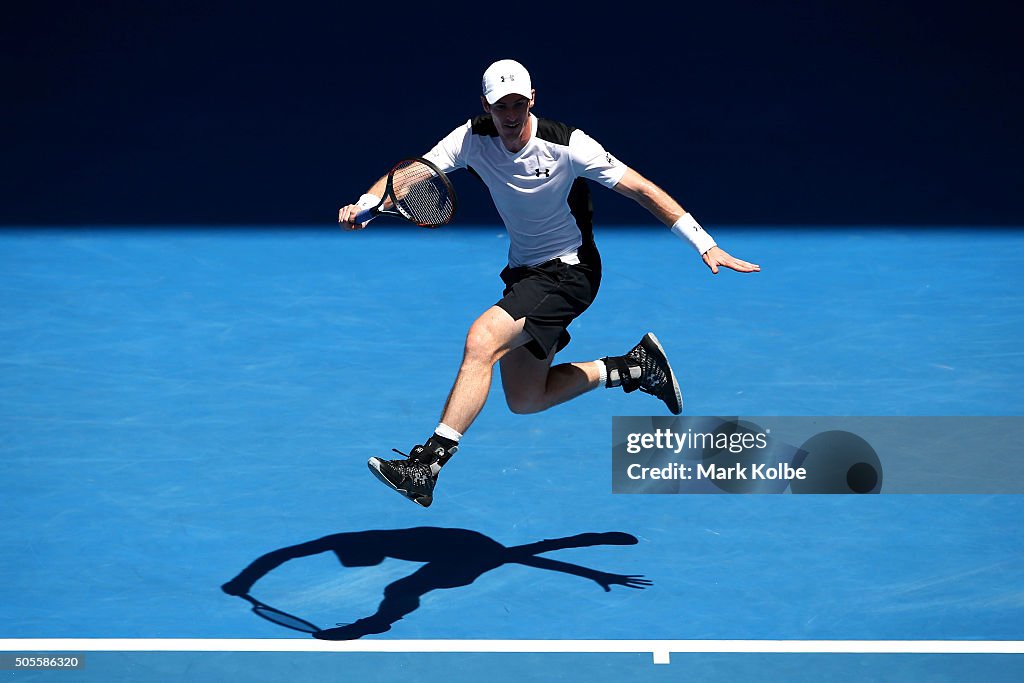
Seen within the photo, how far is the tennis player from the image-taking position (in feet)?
25.5

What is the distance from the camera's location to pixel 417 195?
8391 mm

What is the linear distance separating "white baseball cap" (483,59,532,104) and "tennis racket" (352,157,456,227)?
691 millimetres

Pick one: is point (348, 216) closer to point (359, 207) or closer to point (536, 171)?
point (359, 207)

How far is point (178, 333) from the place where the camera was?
37.3 feet

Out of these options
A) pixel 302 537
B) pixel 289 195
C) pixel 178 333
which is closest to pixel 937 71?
pixel 289 195

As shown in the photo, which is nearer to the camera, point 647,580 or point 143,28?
point 647,580

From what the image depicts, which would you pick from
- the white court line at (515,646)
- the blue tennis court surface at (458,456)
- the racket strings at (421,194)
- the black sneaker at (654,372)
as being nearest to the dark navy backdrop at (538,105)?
the blue tennis court surface at (458,456)

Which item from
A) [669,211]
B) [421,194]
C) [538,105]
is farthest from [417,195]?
[538,105]

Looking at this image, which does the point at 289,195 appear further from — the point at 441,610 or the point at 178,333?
the point at 441,610

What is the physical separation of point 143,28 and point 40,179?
2830 mm

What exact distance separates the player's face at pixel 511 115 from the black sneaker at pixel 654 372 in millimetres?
1781

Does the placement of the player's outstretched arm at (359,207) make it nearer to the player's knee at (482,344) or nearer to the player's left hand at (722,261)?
the player's knee at (482,344)

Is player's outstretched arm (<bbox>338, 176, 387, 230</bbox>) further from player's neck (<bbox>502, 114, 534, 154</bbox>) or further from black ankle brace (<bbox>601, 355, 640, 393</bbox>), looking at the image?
black ankle brace (<bbox>601, 355, 640, 393</bbox>)

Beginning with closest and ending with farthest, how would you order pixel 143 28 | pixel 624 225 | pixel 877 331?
pixel 877 331 → pixel 624 225 → pixel 143 28
